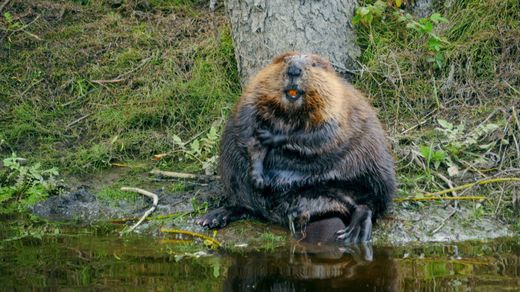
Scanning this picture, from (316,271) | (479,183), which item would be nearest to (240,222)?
(316,271)

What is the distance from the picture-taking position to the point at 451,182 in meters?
5.30

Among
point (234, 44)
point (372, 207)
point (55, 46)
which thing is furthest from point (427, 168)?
point (55, 46)

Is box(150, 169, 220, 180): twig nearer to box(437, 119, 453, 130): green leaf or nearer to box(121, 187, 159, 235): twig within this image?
box(121, 187, 159, 235): twig

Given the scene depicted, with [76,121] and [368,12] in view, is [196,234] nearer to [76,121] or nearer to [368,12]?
[76,121]

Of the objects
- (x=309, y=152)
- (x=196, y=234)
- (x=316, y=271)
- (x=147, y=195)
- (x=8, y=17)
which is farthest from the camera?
(x=8, y=17)

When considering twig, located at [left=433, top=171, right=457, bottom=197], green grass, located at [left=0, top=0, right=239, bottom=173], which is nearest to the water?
twig, located at [left=433, top=171, right=457, bottom=197]

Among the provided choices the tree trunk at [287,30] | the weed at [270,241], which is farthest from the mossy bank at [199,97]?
the weed at [270,241]

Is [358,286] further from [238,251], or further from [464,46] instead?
[464,46]

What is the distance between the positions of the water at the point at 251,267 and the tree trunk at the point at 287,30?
1.72m

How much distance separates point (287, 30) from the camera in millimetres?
5879

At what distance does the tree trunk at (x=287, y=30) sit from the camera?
5.88 meters

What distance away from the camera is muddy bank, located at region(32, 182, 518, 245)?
4.77 meters

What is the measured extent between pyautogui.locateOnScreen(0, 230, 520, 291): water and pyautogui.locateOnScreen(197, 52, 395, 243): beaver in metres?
0.30

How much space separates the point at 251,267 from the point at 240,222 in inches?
32.6
